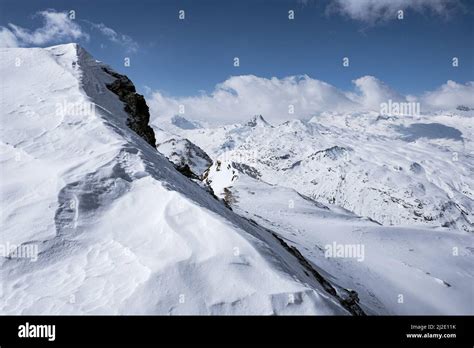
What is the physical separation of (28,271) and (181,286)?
400 centimetres

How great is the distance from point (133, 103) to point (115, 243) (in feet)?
72.7

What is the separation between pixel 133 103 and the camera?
97.7 feet

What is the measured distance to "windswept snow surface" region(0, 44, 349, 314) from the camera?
25.8ft

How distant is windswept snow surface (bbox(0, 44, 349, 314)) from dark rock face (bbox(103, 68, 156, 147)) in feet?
37.9

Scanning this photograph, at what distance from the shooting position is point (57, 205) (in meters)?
10.8

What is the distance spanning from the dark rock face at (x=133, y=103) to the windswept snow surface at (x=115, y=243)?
11561 mm

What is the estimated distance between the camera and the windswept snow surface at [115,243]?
7867mm
